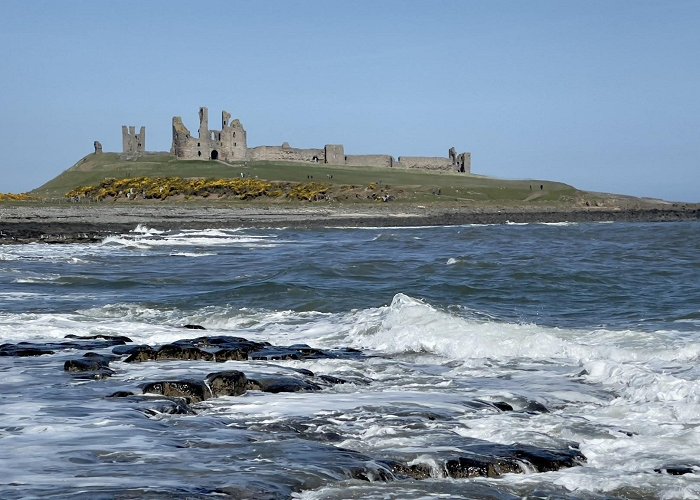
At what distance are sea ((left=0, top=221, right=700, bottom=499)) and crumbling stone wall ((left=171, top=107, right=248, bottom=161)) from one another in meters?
69.9

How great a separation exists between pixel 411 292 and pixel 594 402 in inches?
475

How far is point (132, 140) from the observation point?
102688 millimetres

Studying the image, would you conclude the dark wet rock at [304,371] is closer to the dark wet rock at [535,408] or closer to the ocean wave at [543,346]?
Result: the ocean wave at [543,346]

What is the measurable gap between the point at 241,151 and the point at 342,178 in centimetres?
1742

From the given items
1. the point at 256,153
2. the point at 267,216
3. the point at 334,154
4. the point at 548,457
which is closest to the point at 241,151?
the point at 256,153

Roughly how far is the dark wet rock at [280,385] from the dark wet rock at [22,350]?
3.66 metres

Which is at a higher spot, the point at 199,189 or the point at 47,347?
the point at 199,189

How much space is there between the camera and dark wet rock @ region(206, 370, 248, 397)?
1042cm

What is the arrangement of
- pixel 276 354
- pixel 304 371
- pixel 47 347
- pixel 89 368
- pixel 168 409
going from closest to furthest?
1. pixel 168 409
2. pixel 89 368
3. pixel 304 371
4. pixel 276 354
5. pixel 47 347

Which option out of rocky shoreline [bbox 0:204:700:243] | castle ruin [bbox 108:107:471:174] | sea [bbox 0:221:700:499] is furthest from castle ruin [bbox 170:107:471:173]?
sea [bbox 0:221:700:499]

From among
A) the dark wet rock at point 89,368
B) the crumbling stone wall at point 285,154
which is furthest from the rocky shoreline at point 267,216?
the dark wet rock at point 89,368

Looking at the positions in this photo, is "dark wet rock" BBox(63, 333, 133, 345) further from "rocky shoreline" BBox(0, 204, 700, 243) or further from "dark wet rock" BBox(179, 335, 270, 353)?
"rocky shoreline" BBox(0, 204, 700, 243)

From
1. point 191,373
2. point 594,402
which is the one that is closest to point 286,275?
point 191,373

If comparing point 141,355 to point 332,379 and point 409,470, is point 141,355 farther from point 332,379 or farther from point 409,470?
point 409,470
